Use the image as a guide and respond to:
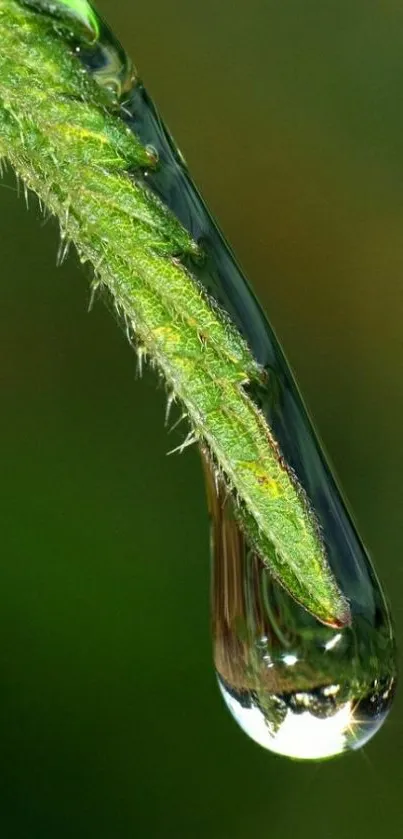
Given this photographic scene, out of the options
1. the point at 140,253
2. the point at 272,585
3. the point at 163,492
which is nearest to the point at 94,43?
the point at 140,253

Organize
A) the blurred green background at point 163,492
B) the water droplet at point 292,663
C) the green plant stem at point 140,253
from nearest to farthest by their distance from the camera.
→ the green plant stem at point 140,253 < the water droplet at point 292,663 < the blurred green background at point 163,492

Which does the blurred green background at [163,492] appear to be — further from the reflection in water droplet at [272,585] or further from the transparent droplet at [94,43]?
the transparent droplet at [94,43]

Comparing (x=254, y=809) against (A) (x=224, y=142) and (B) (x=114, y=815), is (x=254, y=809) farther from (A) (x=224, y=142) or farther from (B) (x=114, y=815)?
(A) (x=224, y=142)

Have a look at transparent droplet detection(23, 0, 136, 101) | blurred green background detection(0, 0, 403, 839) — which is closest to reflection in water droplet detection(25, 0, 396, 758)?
transparent droplet detection(23, 0, 136, 101)

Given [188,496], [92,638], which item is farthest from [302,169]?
[92,638]

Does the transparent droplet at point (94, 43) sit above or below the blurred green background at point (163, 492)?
above

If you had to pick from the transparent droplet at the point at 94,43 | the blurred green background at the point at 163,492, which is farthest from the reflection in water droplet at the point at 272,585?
the blurred green background at the point at 163,492

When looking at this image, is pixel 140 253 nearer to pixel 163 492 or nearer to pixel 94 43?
pixel 94 43

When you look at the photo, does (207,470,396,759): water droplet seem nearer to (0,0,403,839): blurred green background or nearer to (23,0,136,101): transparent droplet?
(23,0,136,101): transparent droplet
